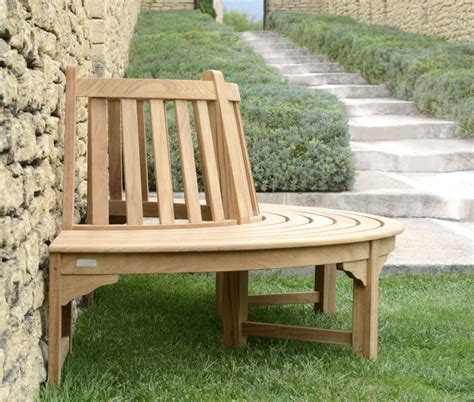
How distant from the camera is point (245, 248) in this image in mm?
3443

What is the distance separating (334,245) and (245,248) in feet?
1.53

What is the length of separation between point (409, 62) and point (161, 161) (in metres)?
9.48

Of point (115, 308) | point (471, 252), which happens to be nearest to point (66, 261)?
point (115, 308)

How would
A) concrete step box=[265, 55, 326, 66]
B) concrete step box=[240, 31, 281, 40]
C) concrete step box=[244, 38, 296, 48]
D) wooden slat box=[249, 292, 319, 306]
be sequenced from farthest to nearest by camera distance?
concrete step box=[240, 31, 281, 40] → concrete step box=[244, 38, 296, 48] → concrete step box=[265, 55, 326, 66] → wooden slat box=[249, 292, 319, 306]

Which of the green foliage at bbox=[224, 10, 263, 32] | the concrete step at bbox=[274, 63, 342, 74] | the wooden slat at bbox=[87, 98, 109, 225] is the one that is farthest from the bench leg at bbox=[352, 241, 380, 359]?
the green foliage at bbox=[224, 10, 263, 32]

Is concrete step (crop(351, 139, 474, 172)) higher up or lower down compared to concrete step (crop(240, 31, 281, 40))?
lower down

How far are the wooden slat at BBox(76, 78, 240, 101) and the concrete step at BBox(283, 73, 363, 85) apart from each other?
9929 millimetres

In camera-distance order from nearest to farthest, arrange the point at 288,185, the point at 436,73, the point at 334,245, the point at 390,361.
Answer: the point at 334,245
the point at 390,361
the point at 288,185
the point at 436,73

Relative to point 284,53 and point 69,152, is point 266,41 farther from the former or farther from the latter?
point 69,152

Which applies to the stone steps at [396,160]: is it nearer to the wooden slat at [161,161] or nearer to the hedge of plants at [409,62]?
the hedge of plants at [409,62]

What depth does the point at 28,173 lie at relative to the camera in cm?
311

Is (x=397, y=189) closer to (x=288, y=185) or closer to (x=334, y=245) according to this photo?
(x=288, y=185)

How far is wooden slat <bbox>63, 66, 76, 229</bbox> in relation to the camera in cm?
377

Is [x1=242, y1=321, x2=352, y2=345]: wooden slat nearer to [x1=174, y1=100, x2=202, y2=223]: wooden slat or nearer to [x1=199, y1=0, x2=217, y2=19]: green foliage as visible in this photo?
[x1=174, y1=100, x2=202, y2=223]: wooden slat
